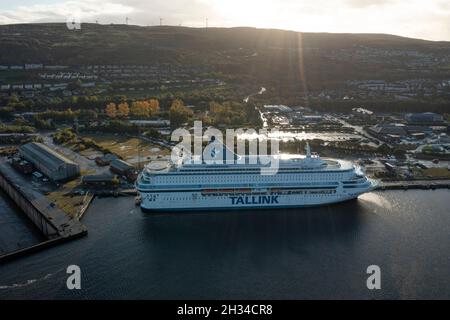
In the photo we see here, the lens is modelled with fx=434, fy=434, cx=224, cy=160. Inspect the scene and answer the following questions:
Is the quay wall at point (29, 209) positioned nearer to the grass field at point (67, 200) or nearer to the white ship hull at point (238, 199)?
the grass field at point (67, 200)

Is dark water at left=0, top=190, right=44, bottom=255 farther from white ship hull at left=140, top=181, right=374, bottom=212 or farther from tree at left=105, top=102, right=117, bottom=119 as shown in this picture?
tree at left=105, top=102, right=117, bottom=119

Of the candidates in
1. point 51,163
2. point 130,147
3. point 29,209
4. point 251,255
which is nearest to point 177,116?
point 130,147

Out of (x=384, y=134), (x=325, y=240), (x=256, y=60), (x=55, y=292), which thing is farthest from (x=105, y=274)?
(x=256, y=60)

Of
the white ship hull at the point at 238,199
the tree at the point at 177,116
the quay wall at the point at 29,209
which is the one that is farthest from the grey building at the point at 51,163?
the tree at the point at 177,116

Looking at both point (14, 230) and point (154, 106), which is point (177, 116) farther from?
point (14, 230)

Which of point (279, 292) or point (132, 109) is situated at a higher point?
point (132, 109)
